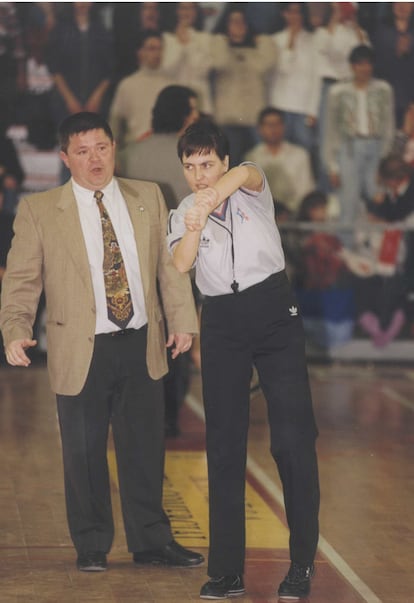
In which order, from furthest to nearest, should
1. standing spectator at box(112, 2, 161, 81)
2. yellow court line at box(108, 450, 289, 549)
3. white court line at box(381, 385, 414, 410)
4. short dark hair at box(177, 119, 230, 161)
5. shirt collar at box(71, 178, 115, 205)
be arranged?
standing spectator at box(112, 2, 161, 81)
white court line at box(381, 385, 414, 410)
yellow court line at box(108, 450, 289, 549)
shirt collar at box(71, 178, 115, 205)
short dark hair at box(177, 119, 230, 161)

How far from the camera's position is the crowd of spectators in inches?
542

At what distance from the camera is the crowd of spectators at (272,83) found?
13758 millimetres

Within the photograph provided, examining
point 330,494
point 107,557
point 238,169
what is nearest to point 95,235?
point 238,169

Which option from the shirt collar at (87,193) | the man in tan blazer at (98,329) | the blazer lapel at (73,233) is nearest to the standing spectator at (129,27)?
the man in tan blazer at (98,329)

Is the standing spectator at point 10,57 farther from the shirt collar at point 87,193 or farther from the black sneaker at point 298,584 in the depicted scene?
the black sneaker at point 298,584

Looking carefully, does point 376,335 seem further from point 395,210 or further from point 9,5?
point 9,5

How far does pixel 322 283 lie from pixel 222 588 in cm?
809

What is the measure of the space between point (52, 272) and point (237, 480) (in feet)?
4.16

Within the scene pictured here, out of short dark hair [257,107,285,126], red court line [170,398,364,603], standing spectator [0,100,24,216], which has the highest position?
short dark hair [257,107,285,126]

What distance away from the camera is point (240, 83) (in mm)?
13945

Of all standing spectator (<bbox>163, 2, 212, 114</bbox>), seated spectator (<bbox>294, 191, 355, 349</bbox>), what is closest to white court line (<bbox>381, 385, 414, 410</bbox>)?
seated spectator (<bbox>294, 191, 355, 349</bbox>)

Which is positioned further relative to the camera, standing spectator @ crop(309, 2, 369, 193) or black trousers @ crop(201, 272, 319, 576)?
standing spectator @ crop(309, 2, 369, 193)

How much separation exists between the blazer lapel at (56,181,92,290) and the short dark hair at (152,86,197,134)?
9.15 feet

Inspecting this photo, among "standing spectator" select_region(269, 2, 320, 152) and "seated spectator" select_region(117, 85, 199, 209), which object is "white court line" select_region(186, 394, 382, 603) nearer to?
"seated spectator" select_region(117, 85, 199, 209)
